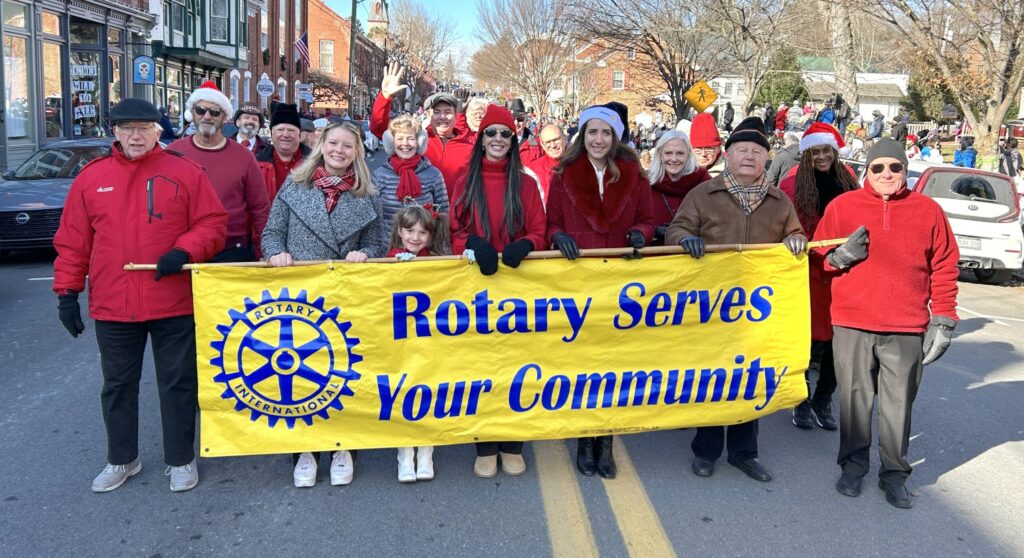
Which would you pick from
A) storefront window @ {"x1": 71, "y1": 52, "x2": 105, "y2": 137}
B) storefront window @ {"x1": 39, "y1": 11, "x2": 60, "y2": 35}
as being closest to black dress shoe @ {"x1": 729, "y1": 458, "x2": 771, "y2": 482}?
storefront window @ {"x1": 39, "y1": 11, "x2": 60, "y2": 35}

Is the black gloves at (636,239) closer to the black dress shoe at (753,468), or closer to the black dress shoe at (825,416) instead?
the black dress shoe at (753,468)

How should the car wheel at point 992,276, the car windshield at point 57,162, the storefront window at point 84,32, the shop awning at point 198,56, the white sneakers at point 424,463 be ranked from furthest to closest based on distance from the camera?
the shop awning at point 198,56 < the storefront window at point 84,32 < the car wheel at point 992,276 < the car windshield at point 57,162 < the white sneakers at point 424,463

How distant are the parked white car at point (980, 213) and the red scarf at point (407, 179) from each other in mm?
8731

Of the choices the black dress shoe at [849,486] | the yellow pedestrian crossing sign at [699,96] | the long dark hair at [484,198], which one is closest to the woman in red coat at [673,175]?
the long dark hair at [484,198]

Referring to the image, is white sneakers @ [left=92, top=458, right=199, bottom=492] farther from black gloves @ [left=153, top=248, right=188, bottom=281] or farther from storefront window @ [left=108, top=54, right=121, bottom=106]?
storefront window @ [left=108, top=54, right=121, bottom=106]

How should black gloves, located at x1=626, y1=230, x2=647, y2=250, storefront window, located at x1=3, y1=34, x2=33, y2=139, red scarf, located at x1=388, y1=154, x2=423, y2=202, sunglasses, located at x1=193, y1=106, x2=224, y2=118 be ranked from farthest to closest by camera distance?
storefront window, located at x1=3, y1=34, x2=33, y2=139
red scarf, located at x1=388, y1=154, x2=423, y2=202
sunglasses, located at x1=193, y1=106, x2=224, y2=118
black gloves, located at x1=626, y1=230, x2=647, y2=250

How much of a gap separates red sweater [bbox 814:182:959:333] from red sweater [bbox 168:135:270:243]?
138 inches

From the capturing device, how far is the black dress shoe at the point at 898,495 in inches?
163

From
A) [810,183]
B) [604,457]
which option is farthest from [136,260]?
[810,183]

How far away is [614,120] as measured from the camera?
15.2 ft

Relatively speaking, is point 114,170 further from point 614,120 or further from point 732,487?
point 732,487

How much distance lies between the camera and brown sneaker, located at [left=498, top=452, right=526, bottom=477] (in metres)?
4.48

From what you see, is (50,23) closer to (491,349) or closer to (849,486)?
(491,349)

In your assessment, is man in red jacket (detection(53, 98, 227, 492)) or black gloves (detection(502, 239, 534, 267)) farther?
black gloves (detection(502, 239, 534, 267))
